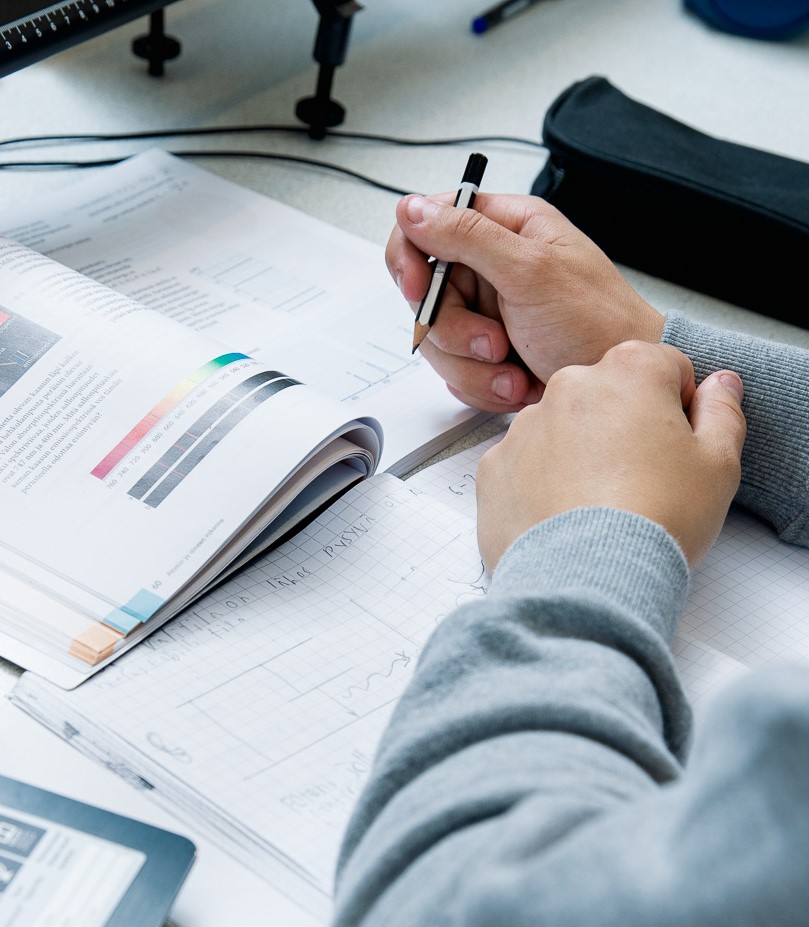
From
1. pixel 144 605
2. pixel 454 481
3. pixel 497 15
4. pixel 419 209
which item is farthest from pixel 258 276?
pixel 497 15

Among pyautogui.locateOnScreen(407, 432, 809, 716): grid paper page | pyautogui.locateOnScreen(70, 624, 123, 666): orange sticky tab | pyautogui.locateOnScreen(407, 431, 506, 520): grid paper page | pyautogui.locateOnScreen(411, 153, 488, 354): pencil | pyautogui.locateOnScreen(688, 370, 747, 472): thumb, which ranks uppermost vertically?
pyautogui.locateOnScreen(688, 370, 747, 472): thumb

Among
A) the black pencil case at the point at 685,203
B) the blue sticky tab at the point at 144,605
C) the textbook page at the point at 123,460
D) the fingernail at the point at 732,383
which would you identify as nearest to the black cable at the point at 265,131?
the black pencil case at the point at 685,203

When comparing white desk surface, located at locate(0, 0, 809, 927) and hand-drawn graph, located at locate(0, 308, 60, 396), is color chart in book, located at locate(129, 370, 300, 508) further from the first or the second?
white desk surface, located at locate(0, 0, 809, 927)

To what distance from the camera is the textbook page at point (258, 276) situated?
757 millimetres

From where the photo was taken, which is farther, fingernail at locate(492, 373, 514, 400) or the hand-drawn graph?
fingernail at locate(492, 373, 514, 400)

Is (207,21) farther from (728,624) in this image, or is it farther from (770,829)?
(770,829)

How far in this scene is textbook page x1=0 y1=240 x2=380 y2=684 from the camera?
554 mm

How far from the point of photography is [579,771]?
39cm

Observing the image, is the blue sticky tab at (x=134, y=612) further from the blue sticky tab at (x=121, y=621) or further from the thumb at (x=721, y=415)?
the thumb at (x=721, y=415)

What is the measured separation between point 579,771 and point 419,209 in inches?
17.9

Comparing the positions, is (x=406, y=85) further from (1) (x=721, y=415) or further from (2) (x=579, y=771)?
(2) (x=579, y=771)

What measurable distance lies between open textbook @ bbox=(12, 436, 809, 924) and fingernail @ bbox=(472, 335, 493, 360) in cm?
10

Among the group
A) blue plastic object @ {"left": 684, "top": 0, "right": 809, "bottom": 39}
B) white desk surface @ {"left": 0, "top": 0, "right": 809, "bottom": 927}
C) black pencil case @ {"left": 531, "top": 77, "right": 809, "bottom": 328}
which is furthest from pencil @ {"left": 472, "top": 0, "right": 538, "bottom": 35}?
black pencil case @ {"left": 531, "top": 77, "right": 809, "bottom": 328}

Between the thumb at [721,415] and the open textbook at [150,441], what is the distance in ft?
0.54
